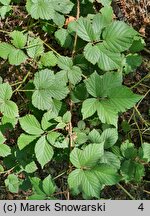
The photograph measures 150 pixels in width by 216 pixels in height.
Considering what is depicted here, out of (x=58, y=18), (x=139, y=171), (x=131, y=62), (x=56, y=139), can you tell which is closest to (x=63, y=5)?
(x=58, y=18)

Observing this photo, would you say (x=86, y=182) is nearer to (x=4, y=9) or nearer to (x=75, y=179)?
(x=75, y=179)

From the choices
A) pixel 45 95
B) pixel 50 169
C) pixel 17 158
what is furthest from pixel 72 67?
pixel 50 169

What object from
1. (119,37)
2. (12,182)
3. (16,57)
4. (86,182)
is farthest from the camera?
(12,182)

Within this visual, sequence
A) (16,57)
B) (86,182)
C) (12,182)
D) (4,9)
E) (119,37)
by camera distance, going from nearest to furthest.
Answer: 1. (86,182)
2. (119,37)
3. (16,57)
4. (4,9)
5. (12,182)

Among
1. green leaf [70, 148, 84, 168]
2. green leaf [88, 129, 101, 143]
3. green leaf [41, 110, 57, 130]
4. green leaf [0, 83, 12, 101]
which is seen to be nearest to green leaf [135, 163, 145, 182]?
green leaf [88, 129, 101, 143]

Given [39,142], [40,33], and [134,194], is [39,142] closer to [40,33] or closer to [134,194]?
[40,33]

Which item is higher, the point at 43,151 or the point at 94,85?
the point at 94,85
